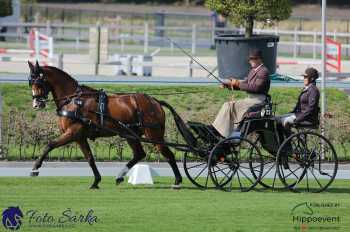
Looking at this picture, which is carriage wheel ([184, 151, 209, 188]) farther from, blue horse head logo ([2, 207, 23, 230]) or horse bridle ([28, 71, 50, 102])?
blue horse head logo ([2, 207, 23, 230])

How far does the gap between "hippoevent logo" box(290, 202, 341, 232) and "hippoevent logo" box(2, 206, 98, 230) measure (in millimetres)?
2349

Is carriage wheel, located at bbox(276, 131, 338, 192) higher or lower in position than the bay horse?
lower

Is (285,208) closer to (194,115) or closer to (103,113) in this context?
(103,113)

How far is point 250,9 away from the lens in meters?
26.9

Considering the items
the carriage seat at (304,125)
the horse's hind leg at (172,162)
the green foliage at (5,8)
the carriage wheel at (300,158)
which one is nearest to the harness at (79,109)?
the horse's hind leg at (172,162)

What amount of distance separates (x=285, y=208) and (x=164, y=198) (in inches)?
67.8

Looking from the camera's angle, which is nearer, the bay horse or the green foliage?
the bay horse

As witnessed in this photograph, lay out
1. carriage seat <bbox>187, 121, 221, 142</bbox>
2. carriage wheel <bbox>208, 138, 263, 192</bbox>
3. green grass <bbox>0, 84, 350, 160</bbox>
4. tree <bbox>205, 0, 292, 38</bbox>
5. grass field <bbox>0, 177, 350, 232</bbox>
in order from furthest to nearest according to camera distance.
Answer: tree <bbox>205, 0, 292, 38</bbox>, green grass <bbox>0, 84, 350, 160</bbox>, carriage seat <bbox>187, 121, 221, 142</bbox>, carriage wheel <bbox>208, 138, 263, 192</bbox>, grass field <bbox>0, 177, 350, 232</bbox>

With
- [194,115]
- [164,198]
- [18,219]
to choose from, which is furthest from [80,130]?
[194,115]

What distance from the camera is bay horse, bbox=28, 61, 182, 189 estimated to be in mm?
16406

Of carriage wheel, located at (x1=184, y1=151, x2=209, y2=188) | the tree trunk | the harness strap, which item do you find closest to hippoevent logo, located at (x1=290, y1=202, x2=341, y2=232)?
carriage wheel, located at (x1=184, y1=151, x2=209, y2=188)

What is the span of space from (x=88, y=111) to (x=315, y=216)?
13.9 feet

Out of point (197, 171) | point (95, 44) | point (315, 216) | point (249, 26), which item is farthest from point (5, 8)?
point (315, 216)

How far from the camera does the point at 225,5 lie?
27109 mm
